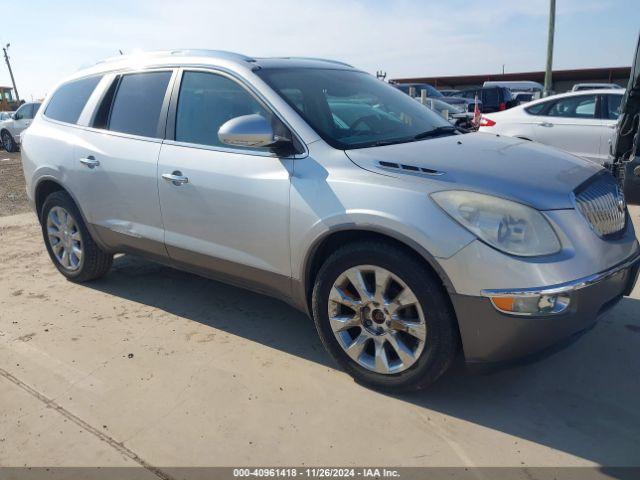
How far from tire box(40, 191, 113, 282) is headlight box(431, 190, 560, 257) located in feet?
10.1

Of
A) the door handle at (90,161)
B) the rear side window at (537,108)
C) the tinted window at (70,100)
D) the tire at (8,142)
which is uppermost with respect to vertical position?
the tinted window at (70,100)

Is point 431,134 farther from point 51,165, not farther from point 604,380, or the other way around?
point 51,165

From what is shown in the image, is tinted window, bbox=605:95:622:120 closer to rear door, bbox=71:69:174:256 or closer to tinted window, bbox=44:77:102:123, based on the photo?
rear door, bbox=71:69:174:256

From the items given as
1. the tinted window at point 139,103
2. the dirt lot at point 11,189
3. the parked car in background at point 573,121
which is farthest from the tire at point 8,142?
the tinted window at point 139,103

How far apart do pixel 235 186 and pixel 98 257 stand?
1912 mm

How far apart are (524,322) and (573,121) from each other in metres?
6.53

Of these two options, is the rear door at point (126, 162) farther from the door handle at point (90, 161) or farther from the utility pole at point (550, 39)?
the utility pole at point (550, 39)

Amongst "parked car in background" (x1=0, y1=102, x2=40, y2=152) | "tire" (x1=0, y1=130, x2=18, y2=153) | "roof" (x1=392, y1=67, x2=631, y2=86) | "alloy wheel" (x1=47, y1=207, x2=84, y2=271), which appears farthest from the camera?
"roof" (x1=392, y1=67, x2=631, y2=86)

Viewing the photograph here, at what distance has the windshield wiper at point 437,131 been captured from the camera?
3.38 metres

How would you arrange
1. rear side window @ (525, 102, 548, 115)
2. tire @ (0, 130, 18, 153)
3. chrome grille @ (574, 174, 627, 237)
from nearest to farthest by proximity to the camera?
chrome grille @ (574, 174, 627, 237) → rear side window @ (525, 102, 548, 115) → tire @ (0, 130, 18, 153)

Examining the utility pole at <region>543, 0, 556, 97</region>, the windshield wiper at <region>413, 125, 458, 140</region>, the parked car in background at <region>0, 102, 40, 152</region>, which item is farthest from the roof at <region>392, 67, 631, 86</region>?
the windshield wiper at <region>413, 125, 458, 140</region>

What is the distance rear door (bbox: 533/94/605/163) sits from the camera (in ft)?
25.6

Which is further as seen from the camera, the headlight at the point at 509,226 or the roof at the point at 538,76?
the roof at the point at 538,76

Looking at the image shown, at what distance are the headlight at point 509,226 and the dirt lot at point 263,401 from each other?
88cm
